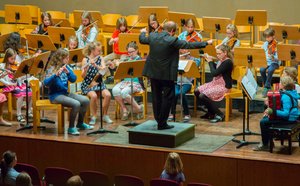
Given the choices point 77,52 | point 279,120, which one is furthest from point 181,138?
point 77,52

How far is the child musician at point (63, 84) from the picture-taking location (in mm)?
9930

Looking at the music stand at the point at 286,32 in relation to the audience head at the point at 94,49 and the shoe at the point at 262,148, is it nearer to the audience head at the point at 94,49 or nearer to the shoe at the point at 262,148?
the shoe at the point at 262,148

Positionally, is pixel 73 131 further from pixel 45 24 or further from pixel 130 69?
pixel 45 24

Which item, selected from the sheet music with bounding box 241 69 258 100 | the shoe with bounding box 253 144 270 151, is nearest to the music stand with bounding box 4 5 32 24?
the sheet music with bounding box 241 69 258 100

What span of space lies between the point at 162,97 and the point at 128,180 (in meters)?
1.64

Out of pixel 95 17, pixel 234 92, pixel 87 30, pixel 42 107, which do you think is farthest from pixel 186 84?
pixel 95 17

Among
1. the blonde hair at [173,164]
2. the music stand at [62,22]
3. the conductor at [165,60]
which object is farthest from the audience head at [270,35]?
the blonde hair at [173,164]

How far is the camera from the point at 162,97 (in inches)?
379

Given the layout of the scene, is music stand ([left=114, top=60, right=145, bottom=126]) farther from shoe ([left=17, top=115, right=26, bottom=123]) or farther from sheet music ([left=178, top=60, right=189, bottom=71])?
shoe ([left=17, top=115, right=26, bottom=123])

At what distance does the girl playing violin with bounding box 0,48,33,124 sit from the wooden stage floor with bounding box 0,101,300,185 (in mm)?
336

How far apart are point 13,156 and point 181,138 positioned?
2.31 metres

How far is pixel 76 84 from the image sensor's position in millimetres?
11211

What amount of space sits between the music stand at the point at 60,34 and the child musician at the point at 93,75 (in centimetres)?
191

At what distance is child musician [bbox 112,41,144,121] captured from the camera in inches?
426
